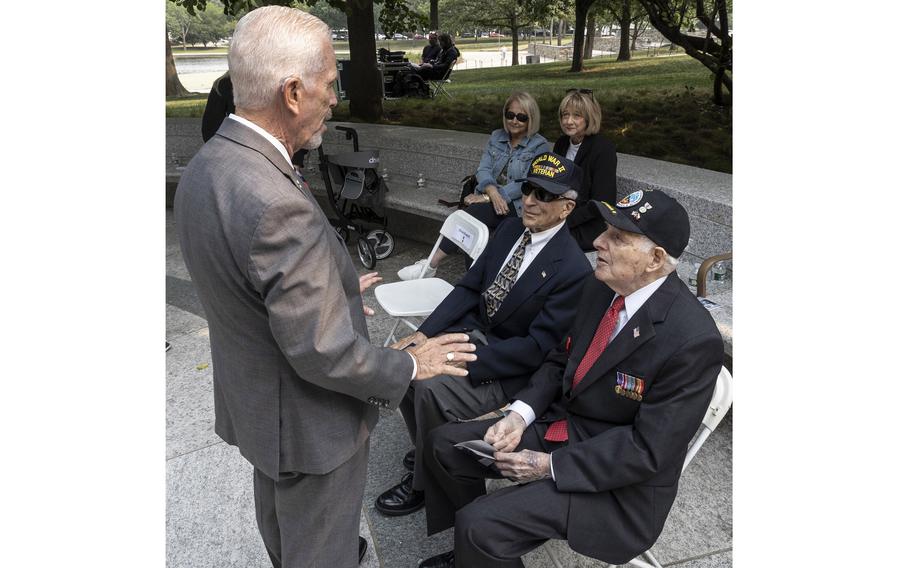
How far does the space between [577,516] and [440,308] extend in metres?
1.52

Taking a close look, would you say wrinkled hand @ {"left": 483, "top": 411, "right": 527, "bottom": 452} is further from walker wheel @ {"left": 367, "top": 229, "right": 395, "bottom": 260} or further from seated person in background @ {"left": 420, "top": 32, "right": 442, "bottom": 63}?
seated person in background @ {"left": 420, "top": 32, "right": 442, "bottom": 63}

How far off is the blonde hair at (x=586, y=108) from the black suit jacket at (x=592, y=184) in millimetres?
70

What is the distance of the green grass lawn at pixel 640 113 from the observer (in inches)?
346

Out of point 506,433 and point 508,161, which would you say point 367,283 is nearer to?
point 506,433

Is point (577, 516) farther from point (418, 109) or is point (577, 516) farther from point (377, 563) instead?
point (418, 109)

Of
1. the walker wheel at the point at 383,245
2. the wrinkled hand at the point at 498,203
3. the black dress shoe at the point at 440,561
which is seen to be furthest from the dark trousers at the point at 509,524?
the walker wheel at the point at 383,245

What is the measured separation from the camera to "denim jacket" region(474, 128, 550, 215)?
5535 millimetres

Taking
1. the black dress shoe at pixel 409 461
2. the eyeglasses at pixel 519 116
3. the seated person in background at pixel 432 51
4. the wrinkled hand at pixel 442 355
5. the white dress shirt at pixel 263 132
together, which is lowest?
the black dress shoe at pixel 409 461

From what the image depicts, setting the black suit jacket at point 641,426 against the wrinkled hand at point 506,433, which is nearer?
the black suit jacket at point 641,426

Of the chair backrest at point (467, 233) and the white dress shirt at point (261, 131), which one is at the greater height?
the white dress shirt at point (261, 131)

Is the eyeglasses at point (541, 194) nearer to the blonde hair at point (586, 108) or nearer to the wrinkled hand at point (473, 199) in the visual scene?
the blonde hair at point (586, 108)

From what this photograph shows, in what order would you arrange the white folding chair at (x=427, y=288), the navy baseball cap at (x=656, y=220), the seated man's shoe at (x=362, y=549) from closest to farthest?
1. the navy baseball cap at (x=656, y=220)
2. the seated man's shoe at (x=362, y=549)
3. the white folding chair at (x=427, y=288)

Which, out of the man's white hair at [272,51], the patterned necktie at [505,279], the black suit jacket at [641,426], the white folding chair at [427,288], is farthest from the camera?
the white folding chair at [427,288]

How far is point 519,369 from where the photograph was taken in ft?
10.7
